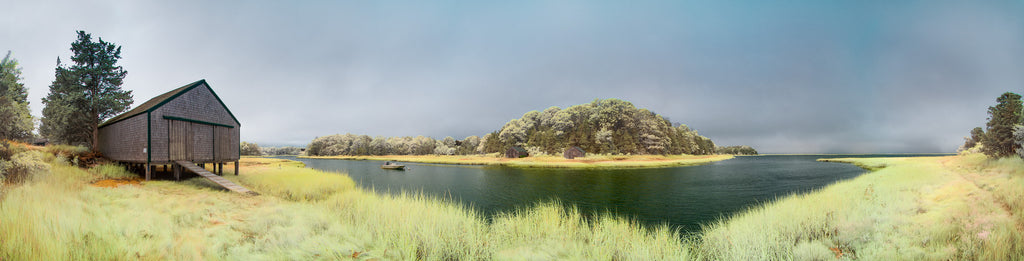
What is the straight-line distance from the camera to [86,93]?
62.1ft

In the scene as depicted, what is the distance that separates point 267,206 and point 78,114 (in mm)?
20943

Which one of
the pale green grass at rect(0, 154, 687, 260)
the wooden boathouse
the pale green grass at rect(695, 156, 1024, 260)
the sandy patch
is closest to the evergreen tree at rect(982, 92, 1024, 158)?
the pale green grass at rect(695, 156, 1024, 260)

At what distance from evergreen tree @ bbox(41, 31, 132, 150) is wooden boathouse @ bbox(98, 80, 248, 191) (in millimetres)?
1299

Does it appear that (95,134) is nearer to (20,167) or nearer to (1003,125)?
(20,167)

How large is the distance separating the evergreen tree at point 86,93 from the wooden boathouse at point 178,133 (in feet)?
4.26

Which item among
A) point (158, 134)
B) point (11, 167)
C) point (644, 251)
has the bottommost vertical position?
point (644, 251)

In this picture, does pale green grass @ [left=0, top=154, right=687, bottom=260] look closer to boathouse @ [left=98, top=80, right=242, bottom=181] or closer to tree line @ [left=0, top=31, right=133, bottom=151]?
boathouse @ [left=98, top=80, right=242, bottom=181]

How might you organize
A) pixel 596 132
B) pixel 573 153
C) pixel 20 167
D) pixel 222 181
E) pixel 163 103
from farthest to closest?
1. pixel 596 132
2. pixel 573 153
3. pixel 163 103
4. pixel 222 181
5. pixel 20 167

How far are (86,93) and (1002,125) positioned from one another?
49.0 m

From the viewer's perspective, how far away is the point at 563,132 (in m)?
69.0

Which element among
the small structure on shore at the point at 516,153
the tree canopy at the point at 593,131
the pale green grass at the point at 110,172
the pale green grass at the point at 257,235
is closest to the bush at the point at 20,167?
the pale green grass at the point at 257,235

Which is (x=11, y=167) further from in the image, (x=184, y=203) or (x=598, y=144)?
(x=598, y=144)

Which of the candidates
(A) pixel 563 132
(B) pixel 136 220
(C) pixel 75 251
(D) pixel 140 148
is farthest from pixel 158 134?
(A) pixel 563 132

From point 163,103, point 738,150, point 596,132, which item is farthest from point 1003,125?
point 738,150
